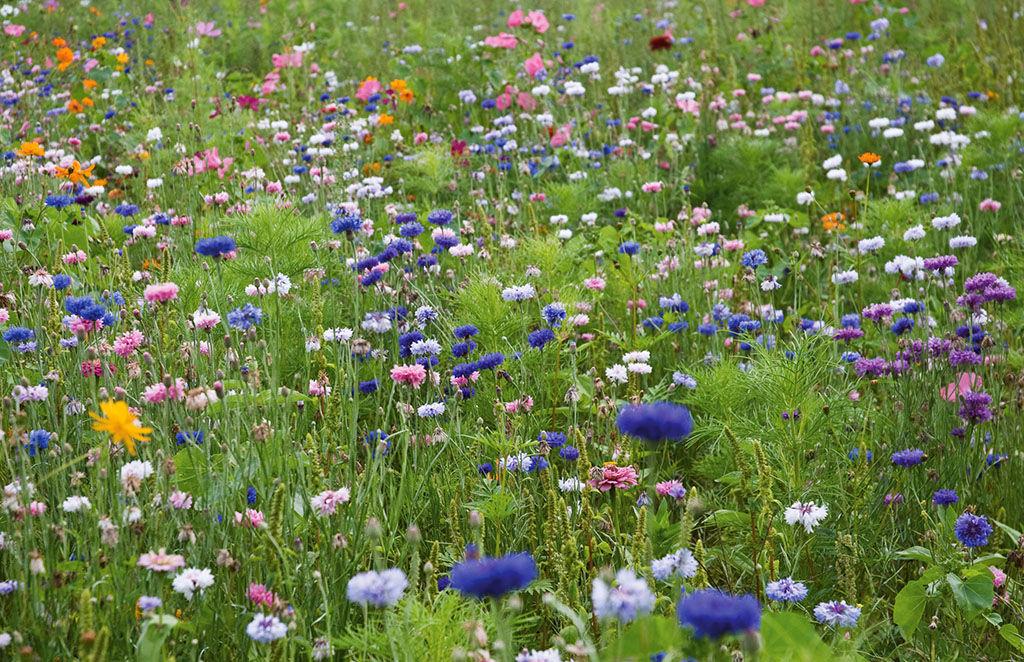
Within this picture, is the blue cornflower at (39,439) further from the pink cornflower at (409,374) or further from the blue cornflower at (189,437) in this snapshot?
the pink cornflower at (409,374)

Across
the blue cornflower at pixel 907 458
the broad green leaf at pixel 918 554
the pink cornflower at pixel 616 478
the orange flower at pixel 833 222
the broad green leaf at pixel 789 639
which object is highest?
the broad green leaf at pixel 789 639

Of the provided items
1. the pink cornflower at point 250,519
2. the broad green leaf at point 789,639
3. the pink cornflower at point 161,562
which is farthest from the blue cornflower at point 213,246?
the broad green leaf at point 789,639

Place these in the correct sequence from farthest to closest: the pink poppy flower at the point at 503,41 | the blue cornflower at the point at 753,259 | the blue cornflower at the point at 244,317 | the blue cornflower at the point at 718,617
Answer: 1. the pink poppy flower at the point at 503,41
2. the blue cornflower at the point at 753,259
3. the blue cornflower at the point at 244,317
4. the blue cornflower at the point at 718,617

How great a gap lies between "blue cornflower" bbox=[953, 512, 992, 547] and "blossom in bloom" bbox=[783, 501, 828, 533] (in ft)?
0.75

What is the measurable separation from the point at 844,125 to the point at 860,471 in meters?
3.50

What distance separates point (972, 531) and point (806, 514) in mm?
284

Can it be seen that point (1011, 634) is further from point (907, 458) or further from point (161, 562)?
point (161, 562)

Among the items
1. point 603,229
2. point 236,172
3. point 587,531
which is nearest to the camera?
point 587,531

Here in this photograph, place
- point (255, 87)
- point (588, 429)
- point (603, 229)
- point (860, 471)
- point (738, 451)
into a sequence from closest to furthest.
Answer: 1. point (738, 451)
2. point (860, 471)
3. point (588, 429)
4. point (603, 229)
5. point (255, 87)

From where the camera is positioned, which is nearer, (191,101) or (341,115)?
(341,115)

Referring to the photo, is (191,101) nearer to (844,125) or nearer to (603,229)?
(603,229)

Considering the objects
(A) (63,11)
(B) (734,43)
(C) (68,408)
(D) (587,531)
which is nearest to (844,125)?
(B) (734,43)

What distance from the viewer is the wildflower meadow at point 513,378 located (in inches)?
61.3

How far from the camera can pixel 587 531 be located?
6.22 ft
